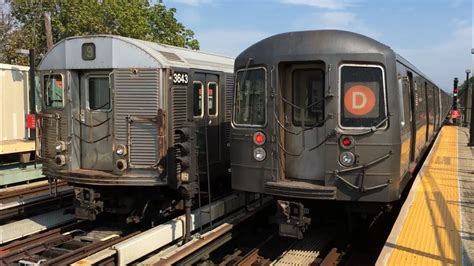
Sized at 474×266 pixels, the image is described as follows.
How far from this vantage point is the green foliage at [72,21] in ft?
77.4

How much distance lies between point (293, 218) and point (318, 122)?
138 centimetres

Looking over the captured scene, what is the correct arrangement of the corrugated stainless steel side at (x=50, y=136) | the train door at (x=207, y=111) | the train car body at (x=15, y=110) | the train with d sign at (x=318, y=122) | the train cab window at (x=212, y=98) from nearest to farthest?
the train with d sign at (x=318, y=122) → the corrugated stainless steel side at (x=50, y=136) → the train door at (x=207, y=111) → the train cab window at (x=212, y=98) → the train car body at (x=15, y=110)

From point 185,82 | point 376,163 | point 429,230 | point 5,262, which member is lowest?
point 5,262

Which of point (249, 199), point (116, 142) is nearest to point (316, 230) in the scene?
point (249, 199)

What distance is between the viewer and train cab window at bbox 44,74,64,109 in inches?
342

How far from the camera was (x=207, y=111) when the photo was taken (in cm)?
949

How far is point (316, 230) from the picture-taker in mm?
8508

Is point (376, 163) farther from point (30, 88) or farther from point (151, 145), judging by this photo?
point (30, 88)

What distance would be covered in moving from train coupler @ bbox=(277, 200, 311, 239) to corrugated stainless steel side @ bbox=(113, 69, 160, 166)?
2405 mm

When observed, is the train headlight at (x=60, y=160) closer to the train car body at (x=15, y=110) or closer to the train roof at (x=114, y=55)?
the train roof at (x=114, y=55)

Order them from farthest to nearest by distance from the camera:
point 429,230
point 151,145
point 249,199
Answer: point 249,199 < point 151,145 < point 429,230

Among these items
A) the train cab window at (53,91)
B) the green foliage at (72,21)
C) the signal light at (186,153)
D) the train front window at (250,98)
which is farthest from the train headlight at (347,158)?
the green foliage at (72,21)

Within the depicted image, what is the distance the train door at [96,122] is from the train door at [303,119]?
3154mm

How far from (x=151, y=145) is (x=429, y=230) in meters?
4.38
